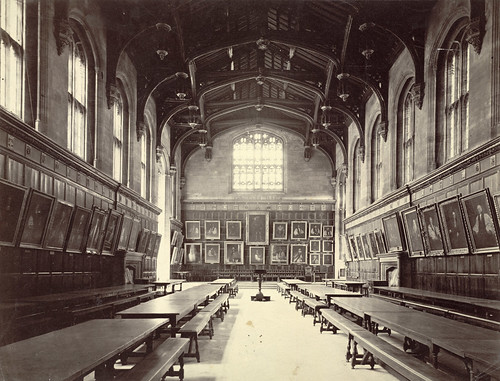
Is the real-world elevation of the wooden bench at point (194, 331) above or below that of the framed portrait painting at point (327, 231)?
below

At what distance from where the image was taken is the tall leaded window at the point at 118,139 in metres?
14.6

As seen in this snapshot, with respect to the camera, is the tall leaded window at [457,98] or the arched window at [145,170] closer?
the tall leaded window at [457,98]

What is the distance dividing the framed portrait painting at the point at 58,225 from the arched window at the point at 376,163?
10832 millimetres

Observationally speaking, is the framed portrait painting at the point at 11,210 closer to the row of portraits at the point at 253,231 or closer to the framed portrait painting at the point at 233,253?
the row of portraits at the point at 253,231

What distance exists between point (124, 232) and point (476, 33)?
9.40m

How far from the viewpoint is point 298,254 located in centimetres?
2622

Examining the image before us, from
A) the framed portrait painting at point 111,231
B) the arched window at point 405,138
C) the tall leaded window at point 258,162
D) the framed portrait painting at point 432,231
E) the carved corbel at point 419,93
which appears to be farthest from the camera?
the tall leaded window at point 258,162

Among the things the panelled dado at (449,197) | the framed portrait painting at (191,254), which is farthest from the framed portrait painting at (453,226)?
the framed portrait painting at (191,254)

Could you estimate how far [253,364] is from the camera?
20.9 feet

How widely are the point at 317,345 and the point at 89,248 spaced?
5588 mm

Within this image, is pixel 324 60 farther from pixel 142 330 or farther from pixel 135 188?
pixel 142 330

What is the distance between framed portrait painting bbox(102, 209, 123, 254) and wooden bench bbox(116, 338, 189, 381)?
23.3 ft

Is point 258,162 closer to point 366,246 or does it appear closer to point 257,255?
point 257,255

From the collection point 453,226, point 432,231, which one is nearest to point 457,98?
point 432,231
